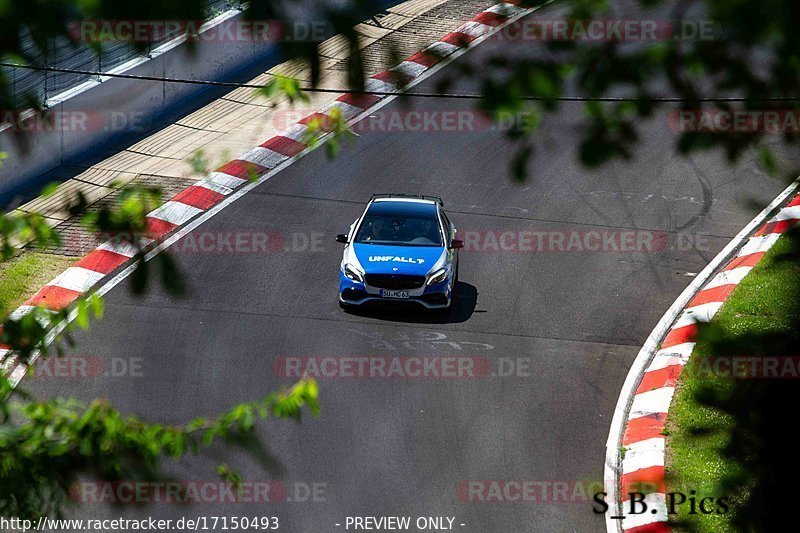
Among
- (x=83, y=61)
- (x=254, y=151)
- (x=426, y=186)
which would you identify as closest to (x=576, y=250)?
(x=426, y=186)

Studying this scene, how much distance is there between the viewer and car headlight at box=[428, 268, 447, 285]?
44.1 ft

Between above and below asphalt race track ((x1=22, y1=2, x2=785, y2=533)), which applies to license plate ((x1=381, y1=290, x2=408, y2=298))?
above

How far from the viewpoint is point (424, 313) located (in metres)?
13.9

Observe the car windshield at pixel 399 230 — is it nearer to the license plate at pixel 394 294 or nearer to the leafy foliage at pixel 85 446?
the license plate at pixel 394 294

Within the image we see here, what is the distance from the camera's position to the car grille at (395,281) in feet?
44.2

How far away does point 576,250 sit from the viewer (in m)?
15.6

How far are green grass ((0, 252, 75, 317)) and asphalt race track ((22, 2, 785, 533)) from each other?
3.47ft

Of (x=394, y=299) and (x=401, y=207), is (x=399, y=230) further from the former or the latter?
(x=394, y=299)

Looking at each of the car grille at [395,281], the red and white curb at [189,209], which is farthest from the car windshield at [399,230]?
the red and white curb at [189,209]

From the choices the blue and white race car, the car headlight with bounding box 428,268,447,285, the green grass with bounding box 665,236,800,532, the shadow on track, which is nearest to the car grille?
the blue and white race car

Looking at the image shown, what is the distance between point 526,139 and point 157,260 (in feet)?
3.35

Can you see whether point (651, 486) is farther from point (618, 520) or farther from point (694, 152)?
point (618, 520)

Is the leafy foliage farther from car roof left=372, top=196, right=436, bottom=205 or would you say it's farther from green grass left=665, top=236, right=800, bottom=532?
car roof left=372, top=196, right=436, bottom=205

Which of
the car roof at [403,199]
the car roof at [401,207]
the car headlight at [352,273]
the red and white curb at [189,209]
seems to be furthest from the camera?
the car roof at [403,199]
